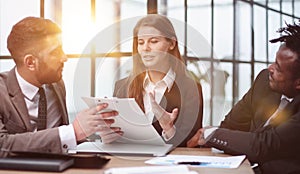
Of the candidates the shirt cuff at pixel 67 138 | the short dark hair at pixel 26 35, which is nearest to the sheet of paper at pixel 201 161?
the shirt cuff at pixel 67 138

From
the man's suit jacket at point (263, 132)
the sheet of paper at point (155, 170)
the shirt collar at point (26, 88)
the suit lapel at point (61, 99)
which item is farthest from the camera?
the suit lapel at point (61, 99)

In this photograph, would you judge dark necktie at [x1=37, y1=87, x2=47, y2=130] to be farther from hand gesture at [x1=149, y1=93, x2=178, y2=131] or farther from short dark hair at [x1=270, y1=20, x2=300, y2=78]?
short dark hair at [x1=270, y1=20, x2=300, y2=78]

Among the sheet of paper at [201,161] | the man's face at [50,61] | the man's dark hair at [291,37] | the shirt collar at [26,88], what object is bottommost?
the sheet of paper at [201,161]

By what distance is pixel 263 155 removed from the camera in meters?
2.02

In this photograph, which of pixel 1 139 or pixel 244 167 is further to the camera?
pixel 1 139

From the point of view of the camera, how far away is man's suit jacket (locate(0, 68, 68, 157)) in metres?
1.73

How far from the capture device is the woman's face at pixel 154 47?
2424mm

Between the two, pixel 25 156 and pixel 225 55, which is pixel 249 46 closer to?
pixel 225 55

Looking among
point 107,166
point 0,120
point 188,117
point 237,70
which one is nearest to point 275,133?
point 188,117

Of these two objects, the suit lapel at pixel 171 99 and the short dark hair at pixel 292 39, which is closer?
the short dark hair at pixel 292 39

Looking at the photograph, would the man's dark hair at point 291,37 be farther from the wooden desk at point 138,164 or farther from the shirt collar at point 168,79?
the wooden desk at point 138,164

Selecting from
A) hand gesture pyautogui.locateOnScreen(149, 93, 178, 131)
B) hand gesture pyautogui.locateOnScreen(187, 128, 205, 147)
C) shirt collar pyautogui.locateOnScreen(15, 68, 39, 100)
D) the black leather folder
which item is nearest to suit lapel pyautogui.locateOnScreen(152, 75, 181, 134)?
hand gesture pyautogui.locateOnScreen(149, 93, 178, 131)

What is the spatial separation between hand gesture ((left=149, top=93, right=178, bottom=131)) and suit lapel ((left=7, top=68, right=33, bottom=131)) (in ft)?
2.14

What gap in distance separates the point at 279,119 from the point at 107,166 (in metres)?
1.08
